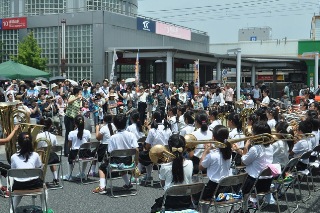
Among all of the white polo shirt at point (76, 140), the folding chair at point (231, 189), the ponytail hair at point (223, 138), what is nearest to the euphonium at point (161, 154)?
the folding chair at point (231, 189)

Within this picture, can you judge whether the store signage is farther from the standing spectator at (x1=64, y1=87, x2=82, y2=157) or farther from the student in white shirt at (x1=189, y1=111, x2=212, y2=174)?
the student in white shirt at (x1=189, y1=111, x2=212, y2=174)

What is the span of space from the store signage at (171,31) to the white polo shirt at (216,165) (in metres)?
28.0

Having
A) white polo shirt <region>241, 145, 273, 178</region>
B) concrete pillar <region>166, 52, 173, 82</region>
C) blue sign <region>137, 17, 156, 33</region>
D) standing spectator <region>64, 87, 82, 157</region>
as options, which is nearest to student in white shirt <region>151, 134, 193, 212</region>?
white polo shirt <region>241, 145, 273, 178</region>

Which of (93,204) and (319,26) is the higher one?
(319,26)

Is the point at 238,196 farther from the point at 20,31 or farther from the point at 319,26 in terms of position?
the point at 319,26

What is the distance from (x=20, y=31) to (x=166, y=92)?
622 inches

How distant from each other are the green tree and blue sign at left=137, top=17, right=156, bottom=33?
22.6 feet

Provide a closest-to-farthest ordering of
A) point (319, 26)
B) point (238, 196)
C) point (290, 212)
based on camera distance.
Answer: point (238, 196), point (290, 212), point (319, 26)

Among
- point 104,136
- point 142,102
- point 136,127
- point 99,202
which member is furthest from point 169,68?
point 99,202

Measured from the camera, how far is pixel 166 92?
19.8 m

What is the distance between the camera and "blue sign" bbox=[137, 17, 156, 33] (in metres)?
32.1

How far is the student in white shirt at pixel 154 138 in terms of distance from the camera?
868cm

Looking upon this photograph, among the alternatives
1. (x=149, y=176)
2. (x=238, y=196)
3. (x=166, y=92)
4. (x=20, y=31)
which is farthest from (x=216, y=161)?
(x=20, y=31)

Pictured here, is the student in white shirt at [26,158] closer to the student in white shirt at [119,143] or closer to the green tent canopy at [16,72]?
the student in white shirt at [119,143]
